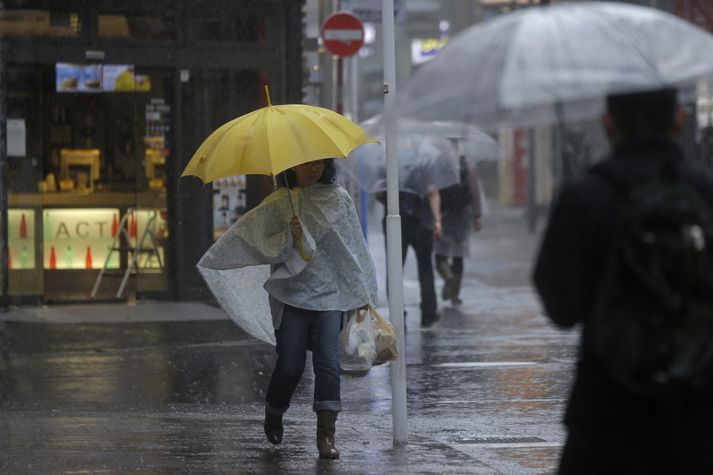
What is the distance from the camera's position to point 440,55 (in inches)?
178

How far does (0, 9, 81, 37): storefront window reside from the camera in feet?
46.4

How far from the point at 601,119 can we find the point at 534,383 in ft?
20.2

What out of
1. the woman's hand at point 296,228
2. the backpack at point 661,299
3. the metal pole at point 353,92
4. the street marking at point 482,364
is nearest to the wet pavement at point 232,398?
the street marking at point 482,364

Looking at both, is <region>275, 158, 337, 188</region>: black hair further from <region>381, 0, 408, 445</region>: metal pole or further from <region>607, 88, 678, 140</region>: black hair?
<region>607, 88, 678, 140</region>: black hair

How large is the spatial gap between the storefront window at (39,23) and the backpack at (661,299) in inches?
453

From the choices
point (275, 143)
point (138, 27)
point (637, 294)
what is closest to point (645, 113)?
point (637, 294)

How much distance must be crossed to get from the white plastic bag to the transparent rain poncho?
11 cm

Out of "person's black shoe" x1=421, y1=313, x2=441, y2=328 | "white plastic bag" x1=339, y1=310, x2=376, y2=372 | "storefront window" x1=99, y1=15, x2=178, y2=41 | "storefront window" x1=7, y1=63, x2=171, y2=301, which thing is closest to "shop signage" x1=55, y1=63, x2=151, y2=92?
"storefront window" x1=7, y1=63, x2=171, y2=301

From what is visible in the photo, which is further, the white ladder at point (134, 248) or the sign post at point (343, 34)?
the sign post at point (343, 34)

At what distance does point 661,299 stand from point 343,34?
39.6 ft

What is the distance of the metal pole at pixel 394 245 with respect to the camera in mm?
7598

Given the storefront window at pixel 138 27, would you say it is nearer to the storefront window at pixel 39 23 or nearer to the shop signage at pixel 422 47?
the storefront window at pixel 39 23

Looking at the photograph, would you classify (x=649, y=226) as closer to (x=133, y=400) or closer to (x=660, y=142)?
(x=660, y=142)

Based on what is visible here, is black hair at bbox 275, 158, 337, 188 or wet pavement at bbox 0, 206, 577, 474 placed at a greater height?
black hair at bbox 275, 158, 337, 188
